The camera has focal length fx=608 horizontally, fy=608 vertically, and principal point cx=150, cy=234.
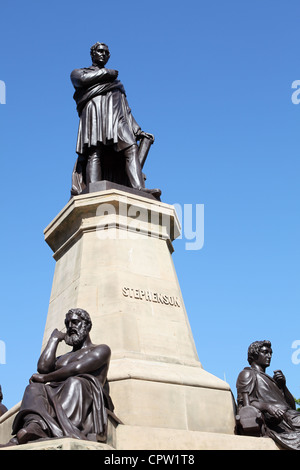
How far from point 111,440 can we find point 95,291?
9.38 ft

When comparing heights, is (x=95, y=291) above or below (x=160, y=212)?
below

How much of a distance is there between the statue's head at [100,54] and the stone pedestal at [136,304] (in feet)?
11.4

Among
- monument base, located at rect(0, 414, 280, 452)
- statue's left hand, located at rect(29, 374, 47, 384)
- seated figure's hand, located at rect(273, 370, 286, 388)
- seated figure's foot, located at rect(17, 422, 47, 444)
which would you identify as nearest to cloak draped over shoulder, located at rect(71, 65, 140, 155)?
seated figure's hand, located at rect(273, 370, 286, 388)

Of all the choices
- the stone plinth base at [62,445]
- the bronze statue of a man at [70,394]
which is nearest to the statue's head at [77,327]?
the bronze statue of a man at [70,394]

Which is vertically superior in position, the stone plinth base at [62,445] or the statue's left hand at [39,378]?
the statue's left hand at [39,378]

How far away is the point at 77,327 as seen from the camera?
7875mm

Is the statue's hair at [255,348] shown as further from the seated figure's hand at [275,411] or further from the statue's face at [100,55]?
the statue's face at [100,55]

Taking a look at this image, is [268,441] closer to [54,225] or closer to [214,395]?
[214,395]

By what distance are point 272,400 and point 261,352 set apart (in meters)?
0.83

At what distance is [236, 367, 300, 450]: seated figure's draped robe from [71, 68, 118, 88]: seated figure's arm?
635 centimetres

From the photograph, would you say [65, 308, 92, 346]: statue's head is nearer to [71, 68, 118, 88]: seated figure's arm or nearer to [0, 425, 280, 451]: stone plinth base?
[0, 425, 280, 451]: stone plinth base

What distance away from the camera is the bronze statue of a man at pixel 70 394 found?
6.67 metres

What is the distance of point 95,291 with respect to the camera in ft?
31.1

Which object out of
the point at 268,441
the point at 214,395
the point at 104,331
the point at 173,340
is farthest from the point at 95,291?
the point at 268,441
